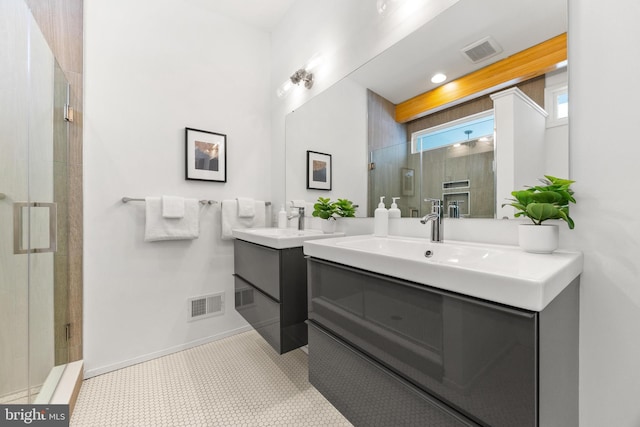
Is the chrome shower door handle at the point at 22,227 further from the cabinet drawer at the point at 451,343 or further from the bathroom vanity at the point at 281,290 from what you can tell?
the cabinet drawer at the point at 451,343

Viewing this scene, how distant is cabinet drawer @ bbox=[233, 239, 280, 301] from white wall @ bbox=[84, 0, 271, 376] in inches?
12.1

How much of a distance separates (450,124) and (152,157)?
1.89 m

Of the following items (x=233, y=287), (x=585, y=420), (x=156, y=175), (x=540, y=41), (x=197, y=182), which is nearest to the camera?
(x=585, y=420)

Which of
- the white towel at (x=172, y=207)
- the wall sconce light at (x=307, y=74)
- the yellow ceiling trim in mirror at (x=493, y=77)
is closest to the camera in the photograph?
the yellow ceiling trim in mirror at (x=493, y=77)

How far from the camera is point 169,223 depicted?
75.7 inches

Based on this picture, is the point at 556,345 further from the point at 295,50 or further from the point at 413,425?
the point at 295,50

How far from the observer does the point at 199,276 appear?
213cm

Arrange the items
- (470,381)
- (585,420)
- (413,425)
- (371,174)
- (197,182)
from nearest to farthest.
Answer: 1. (470,381)
2. (413,425)
3. (585,420)
4. (371,174)
5. (197,182)

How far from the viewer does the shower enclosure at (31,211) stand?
3.60 feet

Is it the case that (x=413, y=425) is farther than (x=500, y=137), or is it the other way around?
(x=500, y=137)

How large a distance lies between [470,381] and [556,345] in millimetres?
236

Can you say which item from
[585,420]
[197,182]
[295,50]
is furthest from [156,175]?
[585,420]

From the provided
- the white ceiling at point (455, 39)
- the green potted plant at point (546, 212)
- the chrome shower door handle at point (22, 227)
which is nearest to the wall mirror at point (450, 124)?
the white ceiling at point (455, 39)

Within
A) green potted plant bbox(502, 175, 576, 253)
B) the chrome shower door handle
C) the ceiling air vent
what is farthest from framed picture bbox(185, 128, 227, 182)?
green potted plant bbox(502, 175, 576, 253)
